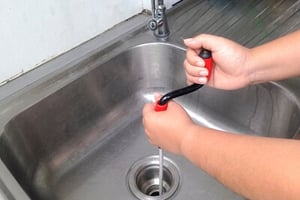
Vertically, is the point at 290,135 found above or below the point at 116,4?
below

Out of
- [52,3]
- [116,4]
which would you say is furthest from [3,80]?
[116,4]

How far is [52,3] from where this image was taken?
672 mm

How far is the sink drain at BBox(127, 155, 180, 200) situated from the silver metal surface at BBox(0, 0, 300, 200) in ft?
0.04

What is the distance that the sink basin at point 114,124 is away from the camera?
2.16 ft

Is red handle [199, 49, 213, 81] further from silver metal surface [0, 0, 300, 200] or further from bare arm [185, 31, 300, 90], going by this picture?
silver metal surface [0, 0, 300, 200]

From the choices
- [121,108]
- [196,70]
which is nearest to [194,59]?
[196,70]

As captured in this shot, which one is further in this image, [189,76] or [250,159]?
[189,76]

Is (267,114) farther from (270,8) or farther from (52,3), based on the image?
(52,3)

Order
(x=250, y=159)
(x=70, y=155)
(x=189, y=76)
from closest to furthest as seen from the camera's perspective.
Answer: (x=250, y=159) → (x=189, y=76) → (x=70, y=155)

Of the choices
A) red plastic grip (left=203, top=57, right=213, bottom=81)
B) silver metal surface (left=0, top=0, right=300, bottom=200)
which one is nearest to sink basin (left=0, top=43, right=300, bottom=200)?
silver metal surface (left=0, top=0, right=300, bottom=200)

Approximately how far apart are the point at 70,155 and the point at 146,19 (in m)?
0.36

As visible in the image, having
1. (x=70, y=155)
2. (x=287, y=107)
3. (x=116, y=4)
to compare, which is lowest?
(x=70, y=155)

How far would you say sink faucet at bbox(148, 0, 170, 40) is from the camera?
0.74 metres

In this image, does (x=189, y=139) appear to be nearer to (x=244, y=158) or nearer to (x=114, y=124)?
(x=244, y=158)
